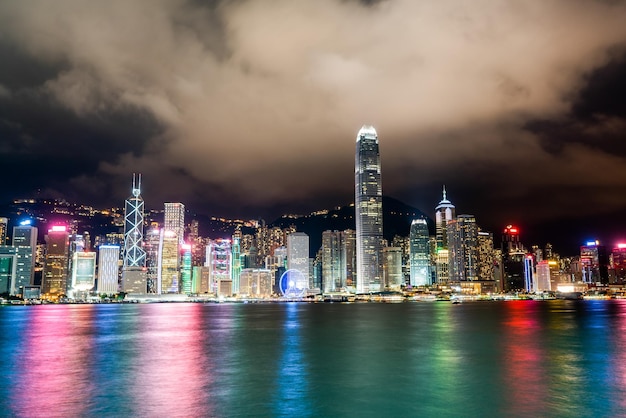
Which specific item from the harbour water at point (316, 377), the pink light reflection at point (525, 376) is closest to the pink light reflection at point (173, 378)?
the harbour water at point (316, 377)

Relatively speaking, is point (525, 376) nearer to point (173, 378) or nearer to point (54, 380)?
point (173, 378)

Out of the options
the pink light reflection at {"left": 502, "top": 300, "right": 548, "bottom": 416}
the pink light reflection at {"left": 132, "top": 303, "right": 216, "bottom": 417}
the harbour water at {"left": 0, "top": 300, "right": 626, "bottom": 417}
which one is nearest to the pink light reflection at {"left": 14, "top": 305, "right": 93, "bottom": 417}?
the harbour water at {"left": 0, "top": 300, "right": 626, "bottom": 417}

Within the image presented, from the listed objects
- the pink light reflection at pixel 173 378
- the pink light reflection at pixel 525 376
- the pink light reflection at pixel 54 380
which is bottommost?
the pink light reflection at pixel 525 376

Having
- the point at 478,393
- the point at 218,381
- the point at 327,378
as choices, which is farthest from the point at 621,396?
the point at 218,381

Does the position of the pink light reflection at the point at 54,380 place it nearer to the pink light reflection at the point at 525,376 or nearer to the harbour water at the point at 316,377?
the harbour water at the point at 316,377

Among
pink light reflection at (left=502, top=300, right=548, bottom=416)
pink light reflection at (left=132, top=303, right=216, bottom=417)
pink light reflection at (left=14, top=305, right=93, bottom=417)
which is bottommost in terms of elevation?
pink light reflection at (left=502, top=300, right=548, bottom=416)

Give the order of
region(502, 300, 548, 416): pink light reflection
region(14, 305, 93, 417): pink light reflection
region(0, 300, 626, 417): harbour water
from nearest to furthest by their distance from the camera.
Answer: region(0, 300, 626, 417): harbour water, region(502, 300, 548, 416): pink light reflection, region(14, 305, 93, 417): pink light reflection

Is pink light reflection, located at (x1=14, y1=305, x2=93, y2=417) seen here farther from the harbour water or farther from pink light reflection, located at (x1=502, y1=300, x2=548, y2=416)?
pink light reflection, located at (x1=502, y1=300, x2=548, y2=416)

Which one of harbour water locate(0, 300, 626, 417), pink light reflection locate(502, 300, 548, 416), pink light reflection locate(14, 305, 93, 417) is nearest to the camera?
harbour water locate(0, 300, 626, 417)

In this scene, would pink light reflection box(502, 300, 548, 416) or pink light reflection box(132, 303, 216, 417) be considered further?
pink light reflection box(502, 300, 548, 416)

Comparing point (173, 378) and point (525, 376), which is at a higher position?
point (173, 378)

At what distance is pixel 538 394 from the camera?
1282 inches

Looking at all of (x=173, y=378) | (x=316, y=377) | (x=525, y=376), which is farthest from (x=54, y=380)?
(x=525, y=376)

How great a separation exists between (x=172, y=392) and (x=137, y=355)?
69.9 feet
